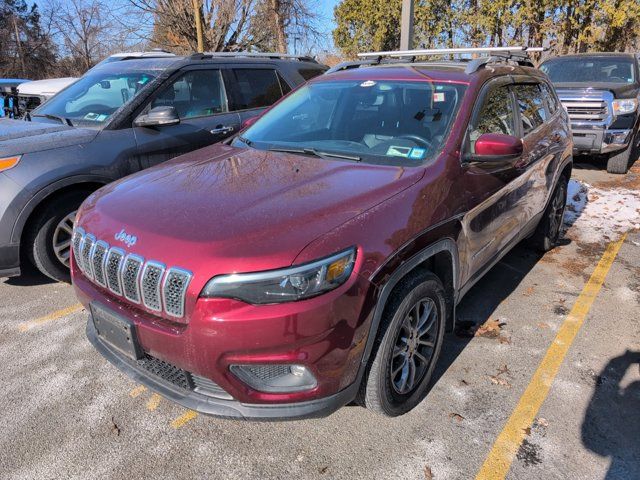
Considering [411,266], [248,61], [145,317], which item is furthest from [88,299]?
[248,61]

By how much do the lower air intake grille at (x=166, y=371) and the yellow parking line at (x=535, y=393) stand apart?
144cm

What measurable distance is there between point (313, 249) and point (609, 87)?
8139 millimetres

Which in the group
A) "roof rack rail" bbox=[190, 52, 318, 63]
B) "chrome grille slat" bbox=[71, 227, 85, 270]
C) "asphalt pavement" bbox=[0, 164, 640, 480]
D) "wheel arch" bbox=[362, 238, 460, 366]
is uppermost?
"roof rack rail" bbox=[190, 52, 318, 63]

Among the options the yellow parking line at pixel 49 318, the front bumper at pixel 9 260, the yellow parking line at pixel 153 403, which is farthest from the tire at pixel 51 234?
the yellow parking line at pixel 153 403

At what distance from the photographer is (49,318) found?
3.77 m

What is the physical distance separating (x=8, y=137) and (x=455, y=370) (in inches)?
152

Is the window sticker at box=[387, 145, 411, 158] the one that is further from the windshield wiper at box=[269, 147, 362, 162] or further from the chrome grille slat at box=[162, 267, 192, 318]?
the chrome grille slat at box=[162, 267, 192, 318]

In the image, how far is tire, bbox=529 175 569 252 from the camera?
15.5 ft

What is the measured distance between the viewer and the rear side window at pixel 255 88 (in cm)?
541

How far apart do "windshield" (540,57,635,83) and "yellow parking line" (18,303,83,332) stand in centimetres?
881

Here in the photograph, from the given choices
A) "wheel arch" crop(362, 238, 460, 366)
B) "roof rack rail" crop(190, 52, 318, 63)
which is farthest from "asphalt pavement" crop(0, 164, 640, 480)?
"roof rack rail" crop(190, 52, 318, 63)

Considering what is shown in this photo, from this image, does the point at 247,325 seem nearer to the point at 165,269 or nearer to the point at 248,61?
the point at 165,269

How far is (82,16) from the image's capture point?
26.3 metres

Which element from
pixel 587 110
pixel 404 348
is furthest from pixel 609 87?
Answer: pixel 404 348
